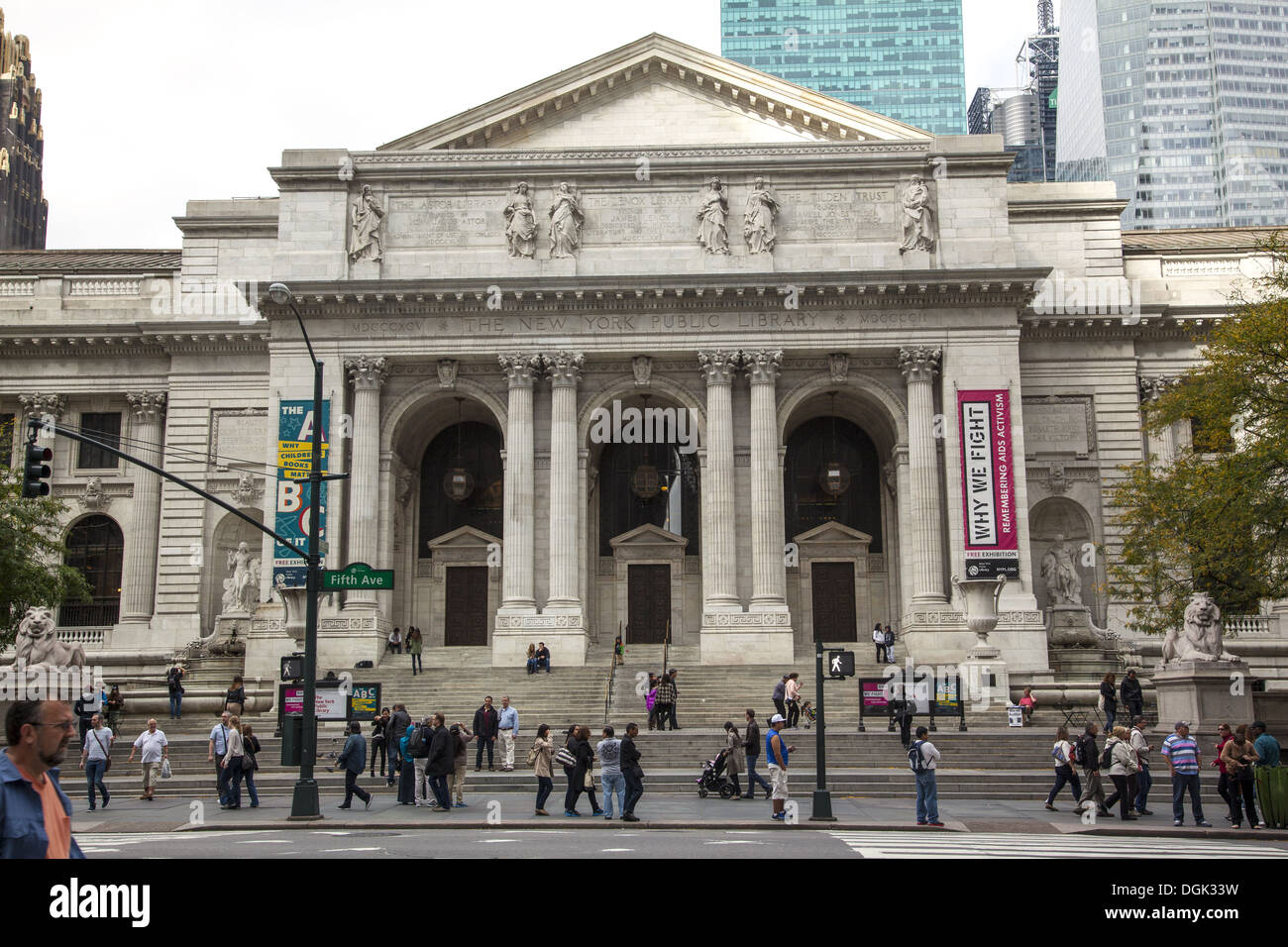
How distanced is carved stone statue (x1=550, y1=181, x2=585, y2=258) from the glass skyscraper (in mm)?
148180

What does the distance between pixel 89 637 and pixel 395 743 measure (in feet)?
96.0

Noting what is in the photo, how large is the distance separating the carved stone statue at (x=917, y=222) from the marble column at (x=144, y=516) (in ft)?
101

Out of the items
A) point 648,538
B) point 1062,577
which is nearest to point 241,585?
point 648,538

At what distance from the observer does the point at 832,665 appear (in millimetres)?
27828

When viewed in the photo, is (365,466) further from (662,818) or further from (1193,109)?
(1193,109)

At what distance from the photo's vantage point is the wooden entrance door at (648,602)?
159ft

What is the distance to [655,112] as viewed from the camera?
164ft

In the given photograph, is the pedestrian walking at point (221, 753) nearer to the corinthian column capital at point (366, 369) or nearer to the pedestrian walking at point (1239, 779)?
the pedestrian walking at point (1239, 779)

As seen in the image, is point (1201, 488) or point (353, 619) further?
point (353, 619)

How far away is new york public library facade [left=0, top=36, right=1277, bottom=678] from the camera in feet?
147

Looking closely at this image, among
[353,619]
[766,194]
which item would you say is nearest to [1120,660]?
[766,194]

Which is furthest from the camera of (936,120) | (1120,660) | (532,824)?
(936,120)
